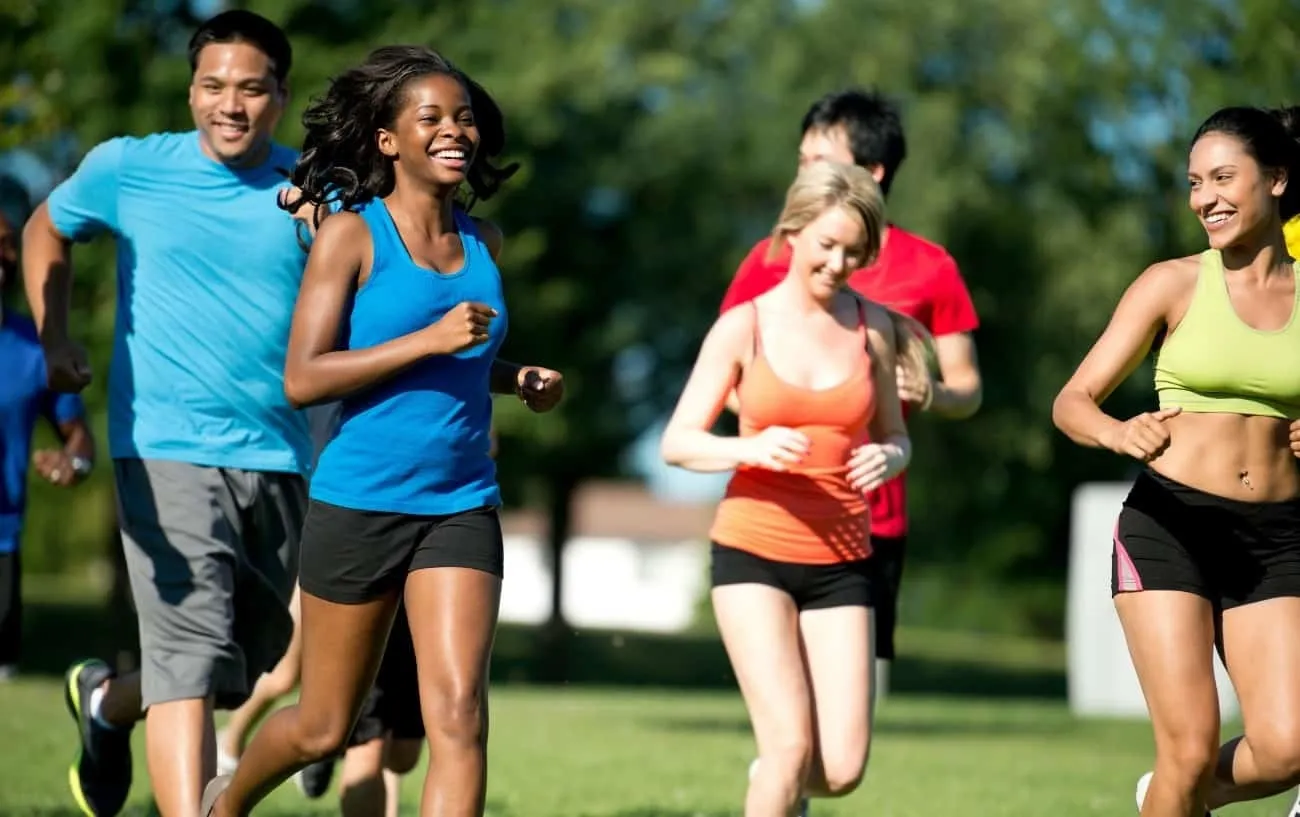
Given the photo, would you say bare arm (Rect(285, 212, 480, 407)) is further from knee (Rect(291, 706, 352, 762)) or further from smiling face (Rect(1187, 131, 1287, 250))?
smiling face (Rect(1187, 131, 1287, 250))

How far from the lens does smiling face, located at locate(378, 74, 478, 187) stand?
5.75m

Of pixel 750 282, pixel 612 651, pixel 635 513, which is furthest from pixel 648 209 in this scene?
pixel 635 513

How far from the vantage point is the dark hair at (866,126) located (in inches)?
315

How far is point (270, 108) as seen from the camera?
272 inches

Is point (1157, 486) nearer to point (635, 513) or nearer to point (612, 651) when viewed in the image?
point (612, 651)

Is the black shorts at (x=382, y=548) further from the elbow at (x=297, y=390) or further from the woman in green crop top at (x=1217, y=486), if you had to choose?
the woman in green crop top at (x=1217, y=486)

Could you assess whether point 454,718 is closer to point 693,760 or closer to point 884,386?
point 884,386

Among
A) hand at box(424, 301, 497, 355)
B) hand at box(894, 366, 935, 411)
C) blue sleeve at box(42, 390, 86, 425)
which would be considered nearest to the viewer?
hand at box(424, 301, 497, 355)

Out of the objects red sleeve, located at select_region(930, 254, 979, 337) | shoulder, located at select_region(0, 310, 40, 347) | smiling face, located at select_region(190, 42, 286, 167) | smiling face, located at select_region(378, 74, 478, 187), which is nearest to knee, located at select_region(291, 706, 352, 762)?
smiling face, located at select_region(378, 74, 478, 187)

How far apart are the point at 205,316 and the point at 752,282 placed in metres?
2.08

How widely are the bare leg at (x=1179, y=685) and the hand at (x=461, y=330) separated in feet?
7.13

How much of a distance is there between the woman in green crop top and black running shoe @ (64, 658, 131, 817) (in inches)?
147

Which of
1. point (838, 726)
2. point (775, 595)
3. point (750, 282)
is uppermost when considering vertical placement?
point (750, 282)

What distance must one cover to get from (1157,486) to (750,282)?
199 centimetres
